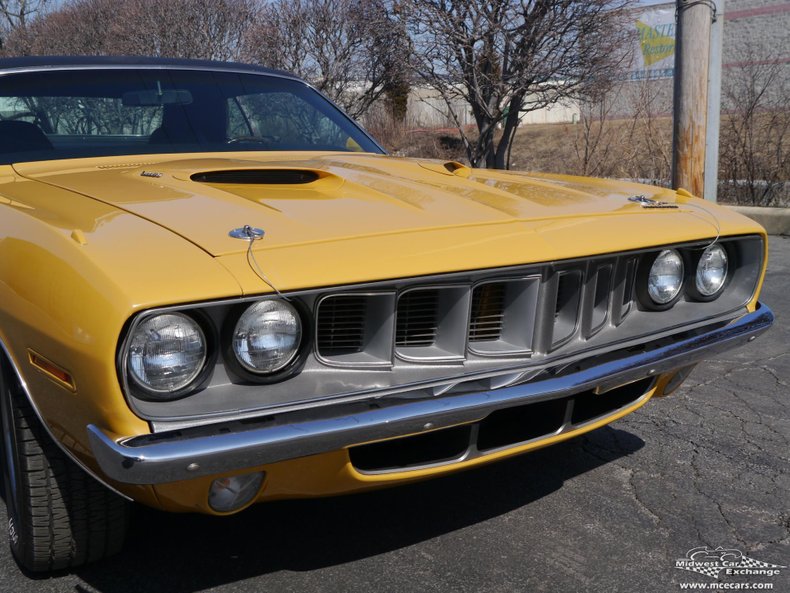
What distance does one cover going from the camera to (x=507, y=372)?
2232 millimetres

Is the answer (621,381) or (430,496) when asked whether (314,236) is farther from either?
(430,496)

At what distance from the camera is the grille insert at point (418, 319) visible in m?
2.21

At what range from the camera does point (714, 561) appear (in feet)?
8.04

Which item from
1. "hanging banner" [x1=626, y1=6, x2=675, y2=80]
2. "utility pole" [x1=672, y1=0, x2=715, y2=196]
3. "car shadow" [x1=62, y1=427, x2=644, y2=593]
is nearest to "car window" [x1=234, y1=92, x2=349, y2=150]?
"car shadow" [x1=62, y1=427, x2=644, y2=593]

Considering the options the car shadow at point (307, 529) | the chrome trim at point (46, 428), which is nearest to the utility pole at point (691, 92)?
the car shadow at point (307, 529)

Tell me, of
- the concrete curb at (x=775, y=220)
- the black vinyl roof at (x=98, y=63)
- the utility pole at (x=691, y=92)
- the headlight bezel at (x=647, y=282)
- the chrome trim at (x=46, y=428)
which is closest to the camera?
the chrome trim at (x=46, y=428)

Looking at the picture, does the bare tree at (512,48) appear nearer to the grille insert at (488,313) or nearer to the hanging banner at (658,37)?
the grille insert at (488,313)

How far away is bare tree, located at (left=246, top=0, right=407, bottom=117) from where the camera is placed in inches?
507

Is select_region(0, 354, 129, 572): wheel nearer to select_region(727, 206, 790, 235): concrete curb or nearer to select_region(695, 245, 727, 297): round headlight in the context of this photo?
select_region(695, 245, 727, 297): round headlight

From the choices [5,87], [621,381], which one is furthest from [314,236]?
[5,87]

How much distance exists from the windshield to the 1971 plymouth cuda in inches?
9.4

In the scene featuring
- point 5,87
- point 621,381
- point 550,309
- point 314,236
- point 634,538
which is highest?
point 5,87

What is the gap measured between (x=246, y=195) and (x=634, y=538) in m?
1.49

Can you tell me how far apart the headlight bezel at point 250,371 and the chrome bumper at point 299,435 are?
0.36ft
